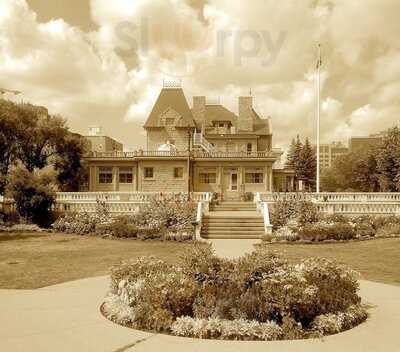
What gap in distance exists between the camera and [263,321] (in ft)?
23.9

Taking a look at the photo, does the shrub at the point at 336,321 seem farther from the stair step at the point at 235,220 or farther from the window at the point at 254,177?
the window at the point at 254,177

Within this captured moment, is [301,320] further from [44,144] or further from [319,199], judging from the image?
[44,144]

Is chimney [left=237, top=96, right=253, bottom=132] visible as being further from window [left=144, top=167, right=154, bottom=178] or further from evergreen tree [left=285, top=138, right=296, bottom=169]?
evergreen tree [left=285, top=138, right=296, bottom=169]

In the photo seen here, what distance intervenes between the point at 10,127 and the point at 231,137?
88.5 feet

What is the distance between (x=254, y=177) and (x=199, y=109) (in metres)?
16.2

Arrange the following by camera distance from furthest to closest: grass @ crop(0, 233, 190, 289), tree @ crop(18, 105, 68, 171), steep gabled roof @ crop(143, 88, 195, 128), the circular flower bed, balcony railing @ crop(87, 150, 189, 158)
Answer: steep gabled roof @ crop(143, 88, 195, 128), balcony railing @ crop(87, 150, 189, 158), tree @ crop(18, 105, 68, 171), grass @ crop(0, 233, 190, 289), the circular flower bed

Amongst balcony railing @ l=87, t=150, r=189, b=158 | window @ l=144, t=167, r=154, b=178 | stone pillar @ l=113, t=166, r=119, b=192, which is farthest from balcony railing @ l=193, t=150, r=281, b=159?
stone pillar @ l=113, t=166, r=119, b=192

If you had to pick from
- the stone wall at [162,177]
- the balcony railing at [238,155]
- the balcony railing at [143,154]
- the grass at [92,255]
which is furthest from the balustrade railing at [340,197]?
the balcony railing at [143,154]

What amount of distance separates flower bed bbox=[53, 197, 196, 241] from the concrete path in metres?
14.3

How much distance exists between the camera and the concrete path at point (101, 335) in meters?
6.33

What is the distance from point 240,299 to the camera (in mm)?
7484

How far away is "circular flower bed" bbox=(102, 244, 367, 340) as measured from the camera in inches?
279

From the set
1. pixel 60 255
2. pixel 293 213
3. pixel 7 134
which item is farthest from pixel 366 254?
pixel 7 134

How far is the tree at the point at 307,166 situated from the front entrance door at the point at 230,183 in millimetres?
28048
